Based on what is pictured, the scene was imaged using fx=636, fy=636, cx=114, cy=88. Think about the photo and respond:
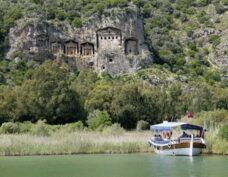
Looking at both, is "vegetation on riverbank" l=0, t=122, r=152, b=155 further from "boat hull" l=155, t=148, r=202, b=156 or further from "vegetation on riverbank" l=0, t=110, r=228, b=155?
"boat hull" l=155, t=148, r=202, b=156

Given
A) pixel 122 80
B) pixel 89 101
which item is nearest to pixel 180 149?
pixel 89 101

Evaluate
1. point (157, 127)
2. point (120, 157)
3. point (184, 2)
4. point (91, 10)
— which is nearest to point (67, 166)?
point (120, 157)

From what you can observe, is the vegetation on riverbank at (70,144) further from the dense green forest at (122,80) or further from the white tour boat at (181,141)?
the dense green forest at (122,80)

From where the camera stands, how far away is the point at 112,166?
3938 cm

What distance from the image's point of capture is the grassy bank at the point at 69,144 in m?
47.8

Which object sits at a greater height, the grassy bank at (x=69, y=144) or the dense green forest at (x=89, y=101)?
the dense green forest at (x=89, y=101)

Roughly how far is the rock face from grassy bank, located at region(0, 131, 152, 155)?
50.5m

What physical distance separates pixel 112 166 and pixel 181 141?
13.2 metres

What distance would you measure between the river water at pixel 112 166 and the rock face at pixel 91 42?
55.4 m

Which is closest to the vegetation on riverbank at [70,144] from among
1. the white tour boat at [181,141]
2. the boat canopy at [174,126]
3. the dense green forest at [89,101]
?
the white tour boat at [181,141]

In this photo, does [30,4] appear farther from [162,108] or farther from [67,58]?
[162,108]

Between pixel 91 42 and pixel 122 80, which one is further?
pixel 91 42

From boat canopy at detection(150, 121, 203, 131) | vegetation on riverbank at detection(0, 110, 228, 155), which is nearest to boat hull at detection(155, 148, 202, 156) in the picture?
vegetation on riverbank at detection(0, 110, 228, 155)

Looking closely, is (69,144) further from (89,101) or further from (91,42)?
(91,42)
